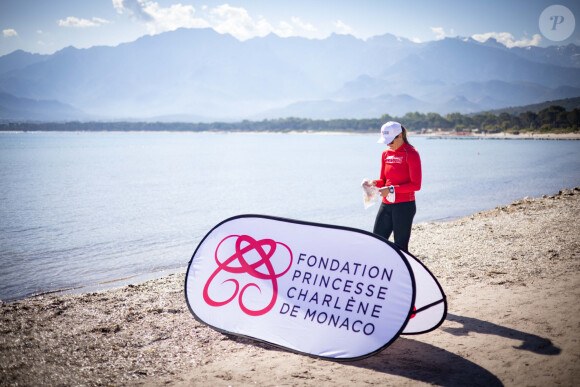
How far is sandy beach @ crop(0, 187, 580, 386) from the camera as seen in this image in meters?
3.66

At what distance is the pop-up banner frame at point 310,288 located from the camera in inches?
150

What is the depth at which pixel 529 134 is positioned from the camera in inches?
4481

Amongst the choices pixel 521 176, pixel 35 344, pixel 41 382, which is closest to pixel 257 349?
pixel 41 382

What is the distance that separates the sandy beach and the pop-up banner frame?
0.24m

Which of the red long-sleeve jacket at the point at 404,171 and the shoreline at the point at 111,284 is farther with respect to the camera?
the shoreline at the point at 111,284

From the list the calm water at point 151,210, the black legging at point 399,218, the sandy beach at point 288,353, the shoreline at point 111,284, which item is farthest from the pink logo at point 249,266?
the calm water at point 151,210

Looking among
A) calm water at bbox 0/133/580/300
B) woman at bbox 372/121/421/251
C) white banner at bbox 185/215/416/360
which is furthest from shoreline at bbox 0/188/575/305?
woman at bbox 372/121/421/251

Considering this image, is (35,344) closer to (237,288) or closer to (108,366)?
(108,366)

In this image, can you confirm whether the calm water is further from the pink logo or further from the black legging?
the black legging

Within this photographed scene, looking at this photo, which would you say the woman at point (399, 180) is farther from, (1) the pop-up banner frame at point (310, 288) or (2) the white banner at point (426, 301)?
(1) the pop-up banner frame at point (310, 288)

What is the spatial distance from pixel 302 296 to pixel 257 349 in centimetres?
82

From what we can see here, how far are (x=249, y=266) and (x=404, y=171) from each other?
2.17 metres

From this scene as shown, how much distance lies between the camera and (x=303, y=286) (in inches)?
165

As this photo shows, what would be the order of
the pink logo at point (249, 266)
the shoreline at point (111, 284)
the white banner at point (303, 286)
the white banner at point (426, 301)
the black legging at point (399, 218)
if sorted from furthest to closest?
the shoreline at point (111, 284)
the black legging at point (399, 218)
the pink logo at point (249, 266)
the white banner at point (426, 301)
the white banner at point (303, 286)
